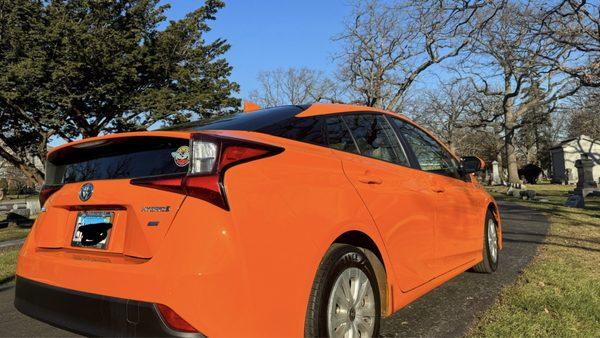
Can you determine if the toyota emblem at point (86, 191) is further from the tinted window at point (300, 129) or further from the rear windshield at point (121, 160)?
the tinted window at point (300, 129)

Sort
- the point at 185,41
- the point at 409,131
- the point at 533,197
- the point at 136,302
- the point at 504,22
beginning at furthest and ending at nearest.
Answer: the point at 185,41
the point at 533,197
the point at 504,22
the point at 409,131
the point at 136,302

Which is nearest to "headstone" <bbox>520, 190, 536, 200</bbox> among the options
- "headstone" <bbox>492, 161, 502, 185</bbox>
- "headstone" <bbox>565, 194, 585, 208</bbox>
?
"headstone" <bbox>565, 194, 585, 208</bbox>

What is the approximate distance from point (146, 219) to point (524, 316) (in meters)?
3.11

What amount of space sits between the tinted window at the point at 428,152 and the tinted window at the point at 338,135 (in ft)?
3.11

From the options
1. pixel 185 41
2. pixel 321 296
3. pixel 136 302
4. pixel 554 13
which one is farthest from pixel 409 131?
pixel 185 41

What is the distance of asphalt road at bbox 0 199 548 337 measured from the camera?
377cm

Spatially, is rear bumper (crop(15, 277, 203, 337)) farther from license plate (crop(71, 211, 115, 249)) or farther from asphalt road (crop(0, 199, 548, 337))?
asphalt road (crop(0, 199, 548, 337))

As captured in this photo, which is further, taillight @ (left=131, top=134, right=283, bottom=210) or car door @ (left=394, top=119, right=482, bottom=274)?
car door @ (left=394, top=119, right=482, bottom=274)

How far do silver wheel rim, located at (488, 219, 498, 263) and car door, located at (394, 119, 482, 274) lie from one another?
53 centimetres

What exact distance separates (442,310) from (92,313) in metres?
2.99

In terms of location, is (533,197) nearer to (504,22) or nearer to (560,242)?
(504,22)

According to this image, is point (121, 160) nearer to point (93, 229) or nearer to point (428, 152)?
point (93, 229)

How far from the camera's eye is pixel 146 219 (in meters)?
2.40

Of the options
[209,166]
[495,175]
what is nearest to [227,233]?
[209,166]
